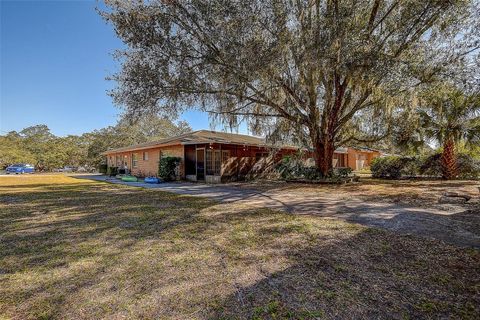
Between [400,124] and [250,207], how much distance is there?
9.66 metres

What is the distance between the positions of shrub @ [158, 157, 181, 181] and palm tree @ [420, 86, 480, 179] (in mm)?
13471

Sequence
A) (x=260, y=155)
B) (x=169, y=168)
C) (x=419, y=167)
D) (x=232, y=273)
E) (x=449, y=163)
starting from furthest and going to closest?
(x=260, y=155) → (x=169, y=168) → (x=419, y=167) → (x=449, y=163) → (x=232, y=273)

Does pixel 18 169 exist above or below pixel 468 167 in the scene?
above

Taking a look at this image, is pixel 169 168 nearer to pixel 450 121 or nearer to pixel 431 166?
pixel 450 121

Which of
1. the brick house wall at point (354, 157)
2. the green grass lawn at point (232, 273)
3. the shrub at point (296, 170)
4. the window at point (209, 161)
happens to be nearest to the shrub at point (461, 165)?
the shrub at point (296, 170)

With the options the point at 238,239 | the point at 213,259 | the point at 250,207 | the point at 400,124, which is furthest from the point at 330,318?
the point at 400,124

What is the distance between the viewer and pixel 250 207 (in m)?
7.05

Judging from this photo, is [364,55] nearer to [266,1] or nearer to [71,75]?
[266,1]

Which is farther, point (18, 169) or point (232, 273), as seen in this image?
point (18, 169)

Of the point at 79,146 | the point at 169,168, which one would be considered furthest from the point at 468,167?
the point at 79,146

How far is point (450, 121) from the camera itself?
Result: 1265 centimetres

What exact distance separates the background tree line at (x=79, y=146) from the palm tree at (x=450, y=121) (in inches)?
1265

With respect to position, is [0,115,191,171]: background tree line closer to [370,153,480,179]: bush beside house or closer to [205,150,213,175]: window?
[205,150,213,175]: window

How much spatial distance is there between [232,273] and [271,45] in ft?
25.9
